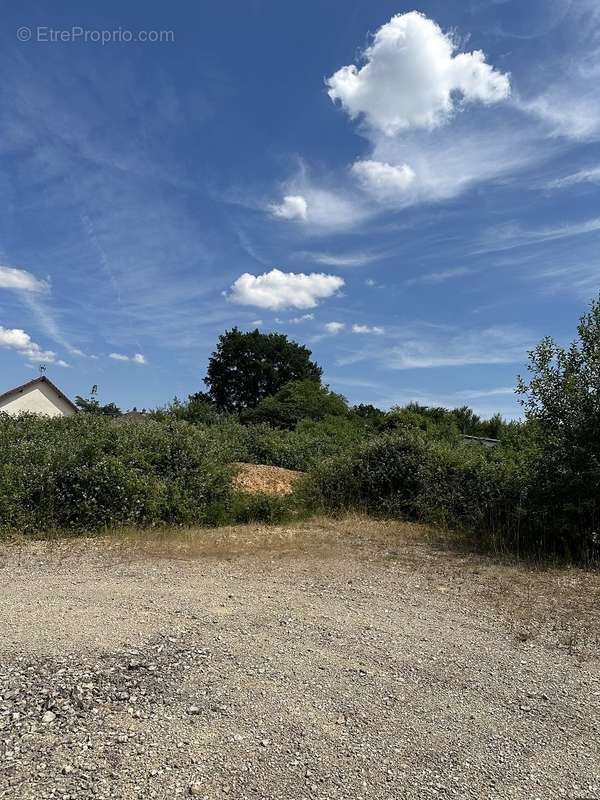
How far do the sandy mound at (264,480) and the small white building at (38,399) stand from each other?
63.1 ft

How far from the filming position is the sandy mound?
11661 millimetres

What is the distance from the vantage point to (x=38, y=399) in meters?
31.4

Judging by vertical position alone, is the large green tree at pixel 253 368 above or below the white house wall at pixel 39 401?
above

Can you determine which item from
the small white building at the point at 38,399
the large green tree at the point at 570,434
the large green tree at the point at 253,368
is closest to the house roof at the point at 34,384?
the small white building at the point at 38,399

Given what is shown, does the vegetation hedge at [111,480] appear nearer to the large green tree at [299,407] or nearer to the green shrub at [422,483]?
the green shrub at [422,483]

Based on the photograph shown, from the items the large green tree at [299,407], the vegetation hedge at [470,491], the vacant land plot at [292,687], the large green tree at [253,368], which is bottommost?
the vacant land plot at [292,687]

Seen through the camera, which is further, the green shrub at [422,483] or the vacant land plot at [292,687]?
the green shrub at [422,483]

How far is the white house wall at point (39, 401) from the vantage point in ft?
99.5

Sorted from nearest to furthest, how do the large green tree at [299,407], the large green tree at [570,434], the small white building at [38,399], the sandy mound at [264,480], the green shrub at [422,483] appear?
the large green tree at [570,434]
the green shrub at [422,483]
the sandy mound at [264,480]
the large green tree at [299,407]
the small white building at [38,399]

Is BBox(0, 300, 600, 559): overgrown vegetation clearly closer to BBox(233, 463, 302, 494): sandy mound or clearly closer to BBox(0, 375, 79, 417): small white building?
BBox(233, 463, 302, 494): sandy mound

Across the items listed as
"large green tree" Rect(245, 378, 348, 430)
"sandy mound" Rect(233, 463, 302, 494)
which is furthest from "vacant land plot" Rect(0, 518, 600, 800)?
"large green tree" Rect(245, 378, 348, 430)

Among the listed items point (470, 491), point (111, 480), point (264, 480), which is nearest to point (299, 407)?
point (264, 480)

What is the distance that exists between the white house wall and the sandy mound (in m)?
19.8

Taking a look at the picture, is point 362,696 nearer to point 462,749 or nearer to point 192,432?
point 462,749
